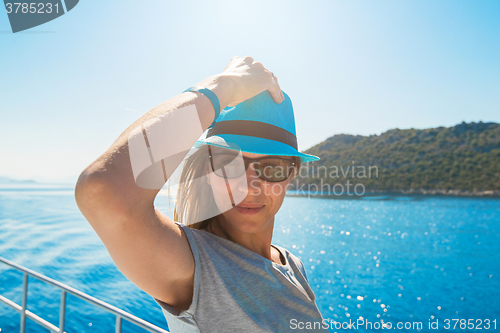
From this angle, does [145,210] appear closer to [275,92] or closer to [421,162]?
[275,92]

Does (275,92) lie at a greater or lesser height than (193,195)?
greater

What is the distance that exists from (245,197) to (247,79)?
1.29 ft

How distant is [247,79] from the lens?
0.77m

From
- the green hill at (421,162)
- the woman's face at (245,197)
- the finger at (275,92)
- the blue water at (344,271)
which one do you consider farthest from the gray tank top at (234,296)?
the green hill at (421,162)

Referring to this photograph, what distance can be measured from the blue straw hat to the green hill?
5097cm

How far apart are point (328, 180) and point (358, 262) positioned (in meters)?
36.9

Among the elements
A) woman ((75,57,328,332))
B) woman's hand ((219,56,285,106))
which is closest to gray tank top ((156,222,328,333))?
woman ((75,57,328,332))

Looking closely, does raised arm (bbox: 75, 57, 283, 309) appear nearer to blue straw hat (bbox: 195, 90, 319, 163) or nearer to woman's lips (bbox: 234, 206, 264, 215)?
blue straw hat (bbox: 195, 90, 319, 163)

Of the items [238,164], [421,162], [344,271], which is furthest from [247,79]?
[421,162]

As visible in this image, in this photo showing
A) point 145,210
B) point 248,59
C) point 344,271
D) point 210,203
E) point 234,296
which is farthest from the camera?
point 344,271

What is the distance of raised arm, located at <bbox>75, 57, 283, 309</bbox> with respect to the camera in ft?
1.42

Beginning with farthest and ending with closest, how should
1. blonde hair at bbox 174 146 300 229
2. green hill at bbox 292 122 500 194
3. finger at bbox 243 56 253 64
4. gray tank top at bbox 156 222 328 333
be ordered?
green hill at bbox 292 122 500 194 < blonde hair at bbox 174 146 300 229 < finger at bbox 243 56 253 64 < gray tank top at bbox 156 222 328 333

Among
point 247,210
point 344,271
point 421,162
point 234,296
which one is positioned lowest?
point 421,162

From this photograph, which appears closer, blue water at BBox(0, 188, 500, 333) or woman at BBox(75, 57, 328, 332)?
woman at BBox(75, 57, 328, 332)
